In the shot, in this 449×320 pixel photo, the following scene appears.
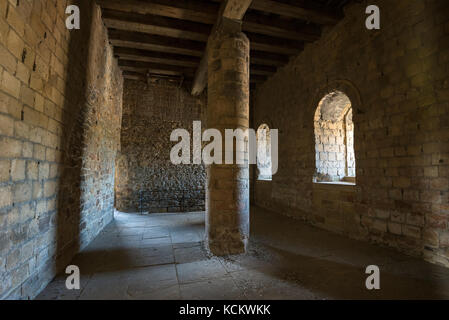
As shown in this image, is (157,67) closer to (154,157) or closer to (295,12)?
(154,157)

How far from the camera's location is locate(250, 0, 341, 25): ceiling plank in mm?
4020

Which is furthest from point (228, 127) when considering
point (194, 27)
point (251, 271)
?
point (194, 27)

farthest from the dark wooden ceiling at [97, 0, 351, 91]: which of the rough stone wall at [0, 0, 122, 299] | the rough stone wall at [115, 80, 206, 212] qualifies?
the rough stone wall at [115, 80, 206, 212]

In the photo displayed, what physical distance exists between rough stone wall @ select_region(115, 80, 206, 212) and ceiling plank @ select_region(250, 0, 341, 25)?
4329mm

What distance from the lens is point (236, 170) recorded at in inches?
130

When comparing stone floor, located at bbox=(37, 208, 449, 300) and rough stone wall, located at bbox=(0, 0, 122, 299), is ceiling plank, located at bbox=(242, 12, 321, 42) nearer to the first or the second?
rough stone wall, located at bbox=(0, 0, 122, 299)

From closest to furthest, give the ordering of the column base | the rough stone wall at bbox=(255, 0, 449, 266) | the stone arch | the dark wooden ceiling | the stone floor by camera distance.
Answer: the stone floor
the rough stone wall at bbox=(255, 0, 449, 266)
the column base
the dark wooden ceiling
the stone arch

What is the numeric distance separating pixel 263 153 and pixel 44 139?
243 inches

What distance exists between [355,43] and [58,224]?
220 inches

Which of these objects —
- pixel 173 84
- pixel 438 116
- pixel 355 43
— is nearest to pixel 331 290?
pixel 438 116

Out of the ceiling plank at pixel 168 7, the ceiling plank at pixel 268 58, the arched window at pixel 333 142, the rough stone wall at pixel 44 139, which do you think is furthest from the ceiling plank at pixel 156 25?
the arched window at pixel 333 142

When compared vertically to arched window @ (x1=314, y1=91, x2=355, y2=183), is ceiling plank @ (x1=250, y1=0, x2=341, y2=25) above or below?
above

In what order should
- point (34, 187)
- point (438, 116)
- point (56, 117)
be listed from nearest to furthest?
1. point (34, 187)
2. point (56, 117)
3. point (438, 116)

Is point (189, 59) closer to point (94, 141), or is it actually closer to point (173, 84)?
point (173, 84)
